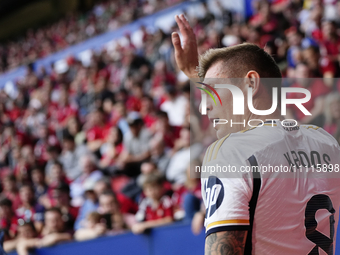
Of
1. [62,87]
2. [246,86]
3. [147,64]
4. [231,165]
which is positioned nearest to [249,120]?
[246,86]

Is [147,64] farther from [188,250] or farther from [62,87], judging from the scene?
[188,250]

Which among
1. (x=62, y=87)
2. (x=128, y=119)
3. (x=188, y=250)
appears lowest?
(x=188, y=250)

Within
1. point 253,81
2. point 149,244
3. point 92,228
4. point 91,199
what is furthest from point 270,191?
point 91,199

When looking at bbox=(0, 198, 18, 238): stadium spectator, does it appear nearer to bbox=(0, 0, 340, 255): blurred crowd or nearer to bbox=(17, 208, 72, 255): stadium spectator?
bbox=(0, 0, 340, 255): blurred crowd

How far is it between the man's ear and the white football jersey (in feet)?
0.39

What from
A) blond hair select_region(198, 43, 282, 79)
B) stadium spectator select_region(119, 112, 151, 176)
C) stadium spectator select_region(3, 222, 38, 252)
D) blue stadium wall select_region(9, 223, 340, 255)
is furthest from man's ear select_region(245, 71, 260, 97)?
stadium spectator select_region(119, 112, 151, 176)

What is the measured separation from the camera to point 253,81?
1.22 metres

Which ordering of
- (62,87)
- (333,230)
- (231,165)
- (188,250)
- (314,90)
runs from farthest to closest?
(62,87) → (314,90) → (188,250) → (333,230) → (231,165)

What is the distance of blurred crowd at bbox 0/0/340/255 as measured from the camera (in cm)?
434

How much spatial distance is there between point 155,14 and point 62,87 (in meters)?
3.20

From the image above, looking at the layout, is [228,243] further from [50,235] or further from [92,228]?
[50,235]

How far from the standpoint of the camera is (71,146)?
24.5ft

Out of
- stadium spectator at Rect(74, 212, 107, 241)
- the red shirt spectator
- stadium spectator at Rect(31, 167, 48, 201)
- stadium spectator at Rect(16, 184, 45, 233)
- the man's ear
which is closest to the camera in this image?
the man's ear

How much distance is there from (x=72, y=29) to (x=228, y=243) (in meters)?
15.9
